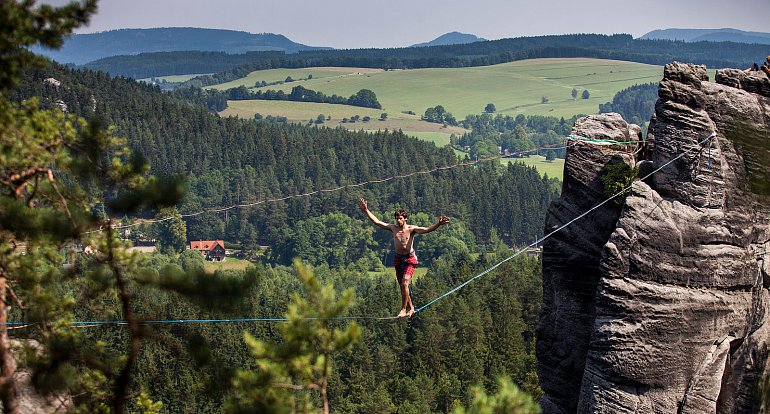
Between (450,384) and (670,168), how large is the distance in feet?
181

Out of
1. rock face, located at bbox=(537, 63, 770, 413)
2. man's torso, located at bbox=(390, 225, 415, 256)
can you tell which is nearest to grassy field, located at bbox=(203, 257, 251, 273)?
rock face, located at bbox=(537, 63, 770, 413)

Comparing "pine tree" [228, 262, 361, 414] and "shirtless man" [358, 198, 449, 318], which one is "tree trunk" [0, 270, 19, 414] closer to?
"pine tree" [228, 262, 361, 414]

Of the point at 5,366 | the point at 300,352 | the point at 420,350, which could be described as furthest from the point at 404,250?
the point at 420,350

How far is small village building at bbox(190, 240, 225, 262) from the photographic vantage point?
17266 cm

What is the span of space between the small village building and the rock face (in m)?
149

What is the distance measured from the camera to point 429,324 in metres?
92.1

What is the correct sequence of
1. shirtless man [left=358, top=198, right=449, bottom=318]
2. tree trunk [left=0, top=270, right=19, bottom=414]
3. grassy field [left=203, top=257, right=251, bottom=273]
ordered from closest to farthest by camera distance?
tree trunk [left=0, top=270, right=19, bottom=414] < shirtless man [left=358, top=198, right=449, bottom=318] < grassy field [left=203, top=257, right=251, bottom=273]

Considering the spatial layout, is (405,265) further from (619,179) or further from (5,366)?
(5,366)

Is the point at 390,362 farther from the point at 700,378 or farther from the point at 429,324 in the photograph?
the point at 700,378

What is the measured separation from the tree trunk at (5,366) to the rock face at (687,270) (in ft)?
45.5

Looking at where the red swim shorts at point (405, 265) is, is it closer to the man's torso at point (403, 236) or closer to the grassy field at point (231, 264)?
the man's torso at point (403, 236)

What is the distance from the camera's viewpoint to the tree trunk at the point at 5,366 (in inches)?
566

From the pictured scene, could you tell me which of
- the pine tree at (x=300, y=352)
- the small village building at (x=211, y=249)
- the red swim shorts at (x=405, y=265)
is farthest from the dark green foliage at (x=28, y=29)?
the small village building at (x=211, y=249)

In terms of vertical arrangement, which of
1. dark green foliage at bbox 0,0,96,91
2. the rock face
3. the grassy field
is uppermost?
dark green foliage at bbox 0,0,96,91
